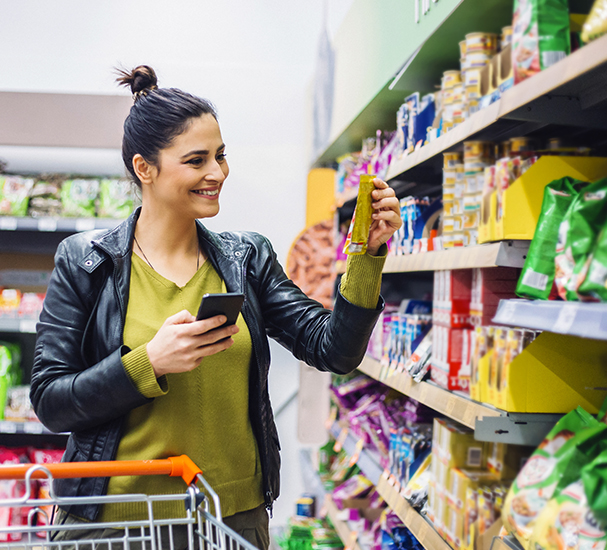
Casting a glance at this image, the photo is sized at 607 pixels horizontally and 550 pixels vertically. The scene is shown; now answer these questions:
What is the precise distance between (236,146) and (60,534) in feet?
12.0

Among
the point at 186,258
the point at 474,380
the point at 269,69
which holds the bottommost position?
the point at 474,380

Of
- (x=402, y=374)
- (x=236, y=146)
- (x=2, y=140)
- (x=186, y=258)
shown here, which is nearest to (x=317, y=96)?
(x=236, y=146)

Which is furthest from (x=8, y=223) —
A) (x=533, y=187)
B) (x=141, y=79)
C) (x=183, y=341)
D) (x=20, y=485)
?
(x=533, y=187)

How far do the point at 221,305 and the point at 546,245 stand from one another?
657 mm

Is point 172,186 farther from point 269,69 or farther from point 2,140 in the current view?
point 269,69

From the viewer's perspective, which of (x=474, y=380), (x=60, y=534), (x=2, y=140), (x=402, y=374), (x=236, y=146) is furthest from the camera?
(x=236, y=146)

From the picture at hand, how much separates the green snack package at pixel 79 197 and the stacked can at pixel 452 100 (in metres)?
2.16

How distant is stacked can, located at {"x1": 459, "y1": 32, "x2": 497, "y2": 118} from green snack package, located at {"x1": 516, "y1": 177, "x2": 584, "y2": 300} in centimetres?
53

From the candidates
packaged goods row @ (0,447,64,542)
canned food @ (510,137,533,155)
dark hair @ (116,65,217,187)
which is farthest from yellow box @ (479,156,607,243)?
packaged goods row @ (0,447,64,542)

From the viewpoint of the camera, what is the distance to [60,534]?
1.32 m

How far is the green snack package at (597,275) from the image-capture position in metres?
0.97

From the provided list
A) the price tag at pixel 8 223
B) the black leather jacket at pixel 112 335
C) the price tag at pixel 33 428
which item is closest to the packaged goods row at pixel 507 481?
the black leather jacket at pixel 112 335

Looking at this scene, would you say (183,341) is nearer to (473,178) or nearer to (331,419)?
(473,178)

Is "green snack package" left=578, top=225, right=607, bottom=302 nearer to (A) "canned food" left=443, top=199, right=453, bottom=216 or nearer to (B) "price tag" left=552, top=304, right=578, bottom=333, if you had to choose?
(B) "price tag" left=552, top=304, right=578, bottom=333
